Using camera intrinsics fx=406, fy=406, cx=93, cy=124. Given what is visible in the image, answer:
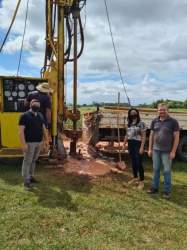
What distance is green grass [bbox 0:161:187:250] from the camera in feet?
18.7

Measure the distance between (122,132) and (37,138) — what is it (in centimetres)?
491

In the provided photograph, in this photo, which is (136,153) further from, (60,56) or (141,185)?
(60,56)

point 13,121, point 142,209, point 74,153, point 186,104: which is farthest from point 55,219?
point 186,104

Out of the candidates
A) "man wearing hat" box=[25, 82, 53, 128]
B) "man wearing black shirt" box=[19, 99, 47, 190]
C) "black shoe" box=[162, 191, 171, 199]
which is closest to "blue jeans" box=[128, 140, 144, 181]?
"black shoe" box=[162, 191, 171, 199]

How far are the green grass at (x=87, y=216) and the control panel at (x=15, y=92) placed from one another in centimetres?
199

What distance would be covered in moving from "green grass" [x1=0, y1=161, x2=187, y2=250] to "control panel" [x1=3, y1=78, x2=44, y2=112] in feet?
6.53

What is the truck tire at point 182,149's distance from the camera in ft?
42.5

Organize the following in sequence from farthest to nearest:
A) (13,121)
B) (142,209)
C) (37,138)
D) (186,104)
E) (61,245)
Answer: (186,104), (13,121), (37,138), (142,209), (61,245)

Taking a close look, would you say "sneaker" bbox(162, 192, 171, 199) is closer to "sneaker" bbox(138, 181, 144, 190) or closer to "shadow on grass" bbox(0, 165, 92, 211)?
"sneaker" bbox(138, 181, 144, 190)

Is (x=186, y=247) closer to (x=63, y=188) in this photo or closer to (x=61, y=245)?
(x=61, y=245)

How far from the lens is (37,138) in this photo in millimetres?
8320

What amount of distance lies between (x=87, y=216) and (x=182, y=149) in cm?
709

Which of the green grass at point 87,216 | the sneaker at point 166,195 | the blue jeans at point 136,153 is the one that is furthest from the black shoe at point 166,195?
the blue jeans at point 136,153

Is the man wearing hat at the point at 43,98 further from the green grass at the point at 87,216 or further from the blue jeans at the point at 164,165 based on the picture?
the blue jeans at the point at 164,165
